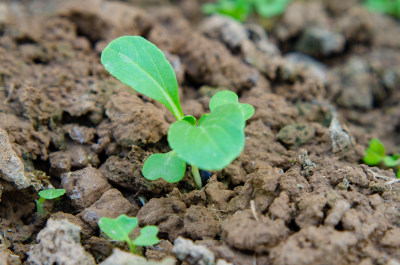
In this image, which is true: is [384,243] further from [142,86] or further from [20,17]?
[20,17]

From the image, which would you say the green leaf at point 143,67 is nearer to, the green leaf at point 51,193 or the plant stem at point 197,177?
the plant stem at point 197,177

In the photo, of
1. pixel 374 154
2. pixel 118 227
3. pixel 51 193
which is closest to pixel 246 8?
pixel 374 154

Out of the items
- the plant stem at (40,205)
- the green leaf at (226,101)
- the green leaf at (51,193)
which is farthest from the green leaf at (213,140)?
the plant stem at (40,205)

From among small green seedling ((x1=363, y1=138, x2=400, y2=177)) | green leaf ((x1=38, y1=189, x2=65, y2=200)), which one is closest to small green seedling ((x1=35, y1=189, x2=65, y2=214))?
green leaf ((x1=38, y1=189, x2=65, y2=200))

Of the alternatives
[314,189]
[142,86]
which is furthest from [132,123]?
[314,189]

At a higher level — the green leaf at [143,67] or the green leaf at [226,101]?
the green leaf at [143,67]

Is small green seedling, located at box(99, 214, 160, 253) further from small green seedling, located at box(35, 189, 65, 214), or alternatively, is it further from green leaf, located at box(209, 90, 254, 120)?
green leaf, located at box(209, 90, 254, 120)

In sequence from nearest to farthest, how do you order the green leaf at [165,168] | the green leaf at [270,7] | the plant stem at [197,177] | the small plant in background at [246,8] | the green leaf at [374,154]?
1. the green leaf at [165,168]
2. the plant stem at [197,177]
3. the green leaf at [374,154]
4. the small plant in background at [246,8]
5. the green leaf at [270,7]
